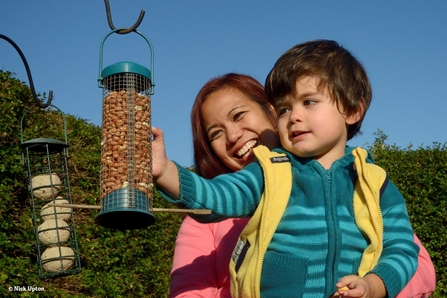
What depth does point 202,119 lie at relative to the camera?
337 cm

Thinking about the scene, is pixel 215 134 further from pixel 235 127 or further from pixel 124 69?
pixel 124 69

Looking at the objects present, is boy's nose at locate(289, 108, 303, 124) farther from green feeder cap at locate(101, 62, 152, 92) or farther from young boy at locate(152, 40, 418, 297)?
green feeder cap at locate(101, 62, 152, 92)

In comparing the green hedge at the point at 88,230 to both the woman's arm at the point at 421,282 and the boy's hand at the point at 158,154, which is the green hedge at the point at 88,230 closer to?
the boy's hand at the point at 158,154

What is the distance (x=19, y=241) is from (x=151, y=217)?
9.39ft

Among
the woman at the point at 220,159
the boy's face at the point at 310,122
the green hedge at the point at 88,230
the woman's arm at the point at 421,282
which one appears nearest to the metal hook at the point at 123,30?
the boy's face at the point at 310,122

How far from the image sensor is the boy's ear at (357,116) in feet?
8.20

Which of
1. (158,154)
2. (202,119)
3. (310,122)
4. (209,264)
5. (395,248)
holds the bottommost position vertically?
(395,248)

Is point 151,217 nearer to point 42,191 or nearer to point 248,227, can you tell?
point 248,227

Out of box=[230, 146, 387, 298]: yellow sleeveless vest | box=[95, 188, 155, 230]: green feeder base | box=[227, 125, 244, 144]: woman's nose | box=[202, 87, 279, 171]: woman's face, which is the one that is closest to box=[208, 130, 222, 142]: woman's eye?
box=[202, 87, 279, 171]: woman's face

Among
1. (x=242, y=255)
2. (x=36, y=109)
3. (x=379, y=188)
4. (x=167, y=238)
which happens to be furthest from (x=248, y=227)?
(x=167, y=238)

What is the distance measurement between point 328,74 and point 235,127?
853 mm

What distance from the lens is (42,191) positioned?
439 cm

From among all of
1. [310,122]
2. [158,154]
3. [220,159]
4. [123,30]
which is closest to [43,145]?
[220,159]

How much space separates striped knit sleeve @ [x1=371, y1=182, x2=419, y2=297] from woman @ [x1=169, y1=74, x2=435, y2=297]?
366mm
